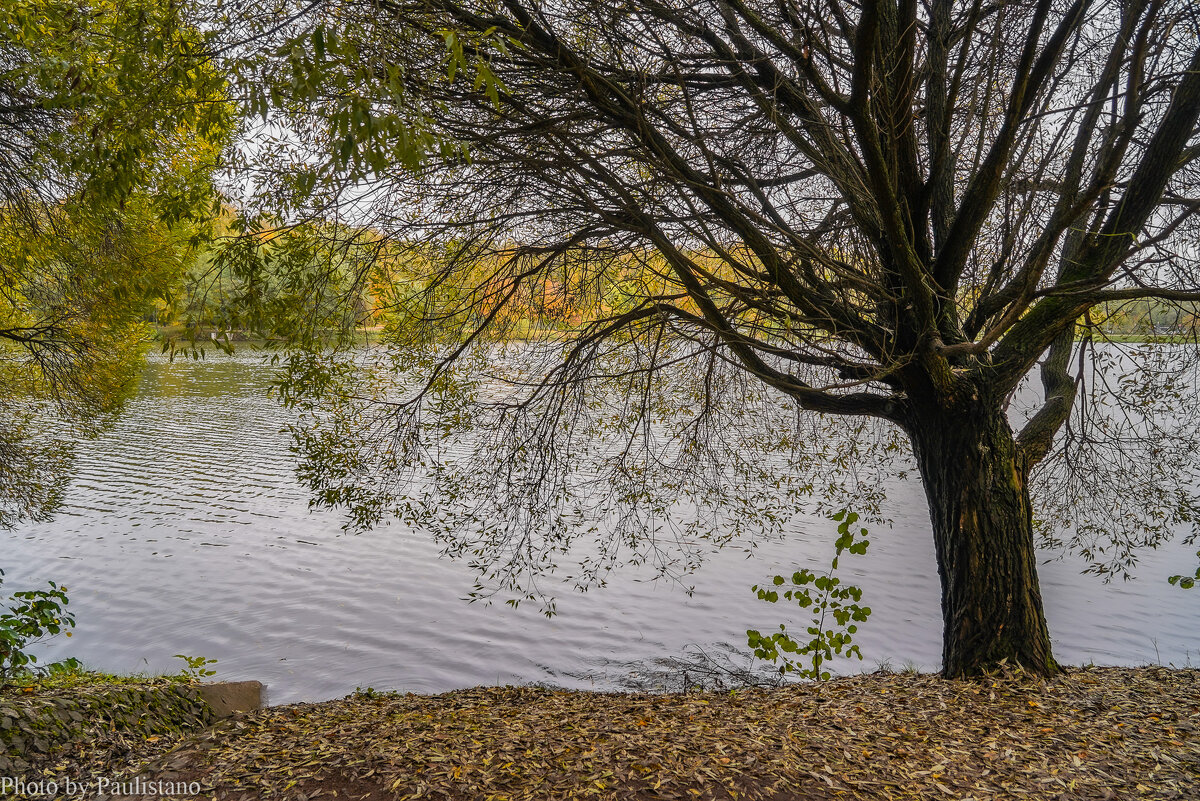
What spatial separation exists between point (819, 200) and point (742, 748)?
17.0 feet

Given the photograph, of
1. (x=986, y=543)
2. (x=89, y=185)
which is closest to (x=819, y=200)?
(x=986, y=543)

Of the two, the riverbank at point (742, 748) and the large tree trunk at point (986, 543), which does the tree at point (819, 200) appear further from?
the riverbank at point (742, 748)

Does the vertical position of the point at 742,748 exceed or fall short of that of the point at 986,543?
it falls short

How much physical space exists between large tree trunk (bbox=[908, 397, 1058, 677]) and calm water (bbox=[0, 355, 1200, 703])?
3.11 meters

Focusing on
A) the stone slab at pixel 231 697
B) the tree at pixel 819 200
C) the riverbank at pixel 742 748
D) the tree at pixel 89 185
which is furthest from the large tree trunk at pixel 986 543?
the stone slab at pixel 231 697

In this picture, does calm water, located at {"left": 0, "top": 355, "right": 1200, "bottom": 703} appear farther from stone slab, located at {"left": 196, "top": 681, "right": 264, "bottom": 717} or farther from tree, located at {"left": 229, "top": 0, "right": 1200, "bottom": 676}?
tree, located at {"left": 229, "top": 0, "right": 1200, "bottom": 676}

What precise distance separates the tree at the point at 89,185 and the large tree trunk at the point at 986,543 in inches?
211

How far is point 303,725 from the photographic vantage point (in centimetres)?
477

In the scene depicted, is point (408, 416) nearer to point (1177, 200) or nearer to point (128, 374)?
point (1177, 200)

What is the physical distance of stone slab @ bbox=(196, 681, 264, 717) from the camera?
535 cm

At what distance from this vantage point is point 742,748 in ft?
13.5

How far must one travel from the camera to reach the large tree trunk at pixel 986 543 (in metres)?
5.22

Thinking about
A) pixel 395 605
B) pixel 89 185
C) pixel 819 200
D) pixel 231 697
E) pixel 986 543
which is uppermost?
pixel 819 200

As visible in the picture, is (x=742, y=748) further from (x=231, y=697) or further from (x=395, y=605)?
(x=395, y=605)
